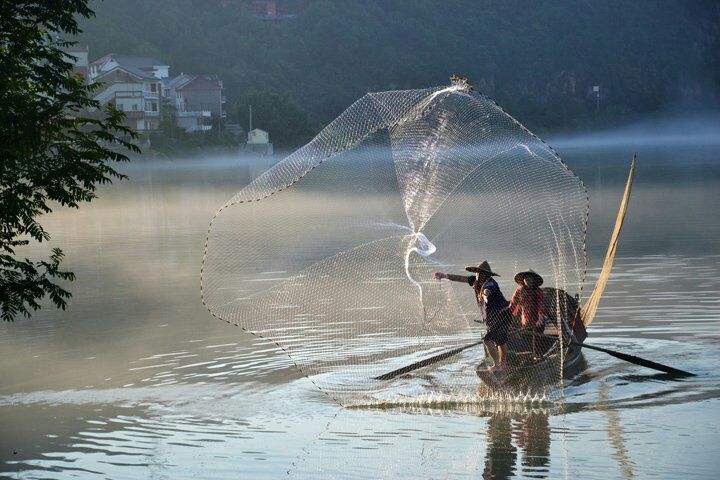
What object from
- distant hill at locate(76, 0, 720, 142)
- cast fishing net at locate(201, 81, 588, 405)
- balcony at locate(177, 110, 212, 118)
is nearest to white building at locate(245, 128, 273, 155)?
balcony at locate(177, 110, 212, 118)

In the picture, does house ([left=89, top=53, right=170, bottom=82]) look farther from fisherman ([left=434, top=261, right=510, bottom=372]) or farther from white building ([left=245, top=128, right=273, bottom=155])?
fisherman ([left=434, top=261, right=510, bottom=372])

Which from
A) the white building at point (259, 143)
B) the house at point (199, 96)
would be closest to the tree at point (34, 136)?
the white building at point (259, 143)

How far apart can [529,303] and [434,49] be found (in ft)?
517

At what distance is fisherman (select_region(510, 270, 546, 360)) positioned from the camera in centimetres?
1581

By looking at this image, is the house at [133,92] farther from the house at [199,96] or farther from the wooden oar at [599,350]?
the wooden oar at [599,350]

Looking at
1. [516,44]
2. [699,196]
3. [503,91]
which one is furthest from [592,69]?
[699,196]

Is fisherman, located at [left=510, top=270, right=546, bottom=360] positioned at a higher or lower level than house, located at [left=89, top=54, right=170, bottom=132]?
lower

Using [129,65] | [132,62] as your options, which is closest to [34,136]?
[129,65]

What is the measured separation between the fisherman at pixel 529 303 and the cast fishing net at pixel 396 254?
39cm

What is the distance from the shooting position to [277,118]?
123 meters

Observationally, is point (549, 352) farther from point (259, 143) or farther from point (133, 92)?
point (259, 143)

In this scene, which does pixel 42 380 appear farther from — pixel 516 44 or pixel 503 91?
pixel 516 44

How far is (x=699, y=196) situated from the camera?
4869 centimetres

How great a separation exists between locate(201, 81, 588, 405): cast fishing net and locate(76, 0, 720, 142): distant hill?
328ft
